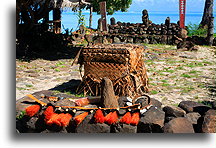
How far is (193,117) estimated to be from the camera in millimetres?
3570

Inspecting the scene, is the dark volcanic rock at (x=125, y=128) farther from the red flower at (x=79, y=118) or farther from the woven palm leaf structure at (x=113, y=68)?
the woven palm leaf structure at (x=113, y=68)

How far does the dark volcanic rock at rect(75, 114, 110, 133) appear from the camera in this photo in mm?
3356

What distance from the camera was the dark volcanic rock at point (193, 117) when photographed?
351 cm

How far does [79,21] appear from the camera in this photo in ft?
40.7

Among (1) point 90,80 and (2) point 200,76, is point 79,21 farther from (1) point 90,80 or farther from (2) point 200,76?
(1) point 90,80

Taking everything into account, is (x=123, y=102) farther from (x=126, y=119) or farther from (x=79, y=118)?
(x=79, y=118)

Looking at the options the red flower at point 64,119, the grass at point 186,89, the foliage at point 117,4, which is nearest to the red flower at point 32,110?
the red flower at point 64,119

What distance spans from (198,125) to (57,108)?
1657 mm

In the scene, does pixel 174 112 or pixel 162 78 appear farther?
pixel 162 78

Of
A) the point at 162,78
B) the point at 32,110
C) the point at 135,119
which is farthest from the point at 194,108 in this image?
the point at 162,78

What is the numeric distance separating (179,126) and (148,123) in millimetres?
340

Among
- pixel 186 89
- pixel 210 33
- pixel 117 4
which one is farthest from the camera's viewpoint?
pixel 117 4

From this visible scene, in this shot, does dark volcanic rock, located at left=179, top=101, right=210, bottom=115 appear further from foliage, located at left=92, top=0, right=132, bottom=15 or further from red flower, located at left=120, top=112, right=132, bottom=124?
A: foliage, located at left=92, top=0, right=132, bottom=15
